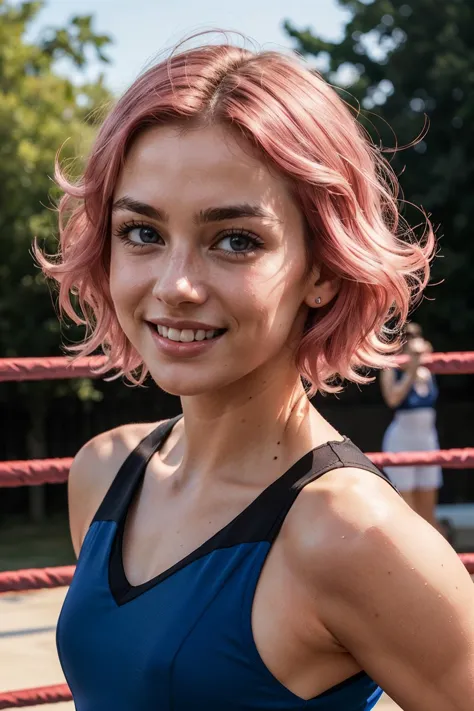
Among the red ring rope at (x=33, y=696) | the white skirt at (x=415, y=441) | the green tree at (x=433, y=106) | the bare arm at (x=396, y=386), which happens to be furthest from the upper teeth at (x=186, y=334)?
the green tree at (x=433, y=106)

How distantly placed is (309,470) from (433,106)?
36.9 feet

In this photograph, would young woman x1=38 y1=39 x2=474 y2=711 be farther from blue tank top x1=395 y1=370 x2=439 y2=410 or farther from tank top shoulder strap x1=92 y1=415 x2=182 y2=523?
blue tank top x1=395 y1=370 x2=439 y2=410

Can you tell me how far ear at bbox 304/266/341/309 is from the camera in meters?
1.44

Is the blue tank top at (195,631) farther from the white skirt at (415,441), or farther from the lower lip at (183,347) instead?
the white skirt at (415,441)

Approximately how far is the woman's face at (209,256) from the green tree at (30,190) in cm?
831

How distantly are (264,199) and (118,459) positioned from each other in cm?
59

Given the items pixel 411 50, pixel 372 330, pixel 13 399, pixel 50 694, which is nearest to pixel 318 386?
pixel 372 330

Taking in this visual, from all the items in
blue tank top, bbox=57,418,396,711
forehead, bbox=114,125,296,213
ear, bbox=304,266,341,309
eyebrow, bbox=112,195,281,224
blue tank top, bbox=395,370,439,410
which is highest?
forehead, bbox=114,125,296,213

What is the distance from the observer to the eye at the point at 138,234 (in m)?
1.42

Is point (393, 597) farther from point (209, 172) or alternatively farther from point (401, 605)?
point (209, 172)

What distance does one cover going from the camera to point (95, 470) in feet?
5.71

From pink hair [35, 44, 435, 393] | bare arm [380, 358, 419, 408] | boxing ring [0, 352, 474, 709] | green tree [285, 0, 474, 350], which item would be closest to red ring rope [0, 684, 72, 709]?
boxing ring [0, 352, 474, 709]

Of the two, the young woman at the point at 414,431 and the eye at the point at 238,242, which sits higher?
the eye at the point at 238,242

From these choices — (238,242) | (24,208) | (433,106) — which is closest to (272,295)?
(238,242)
